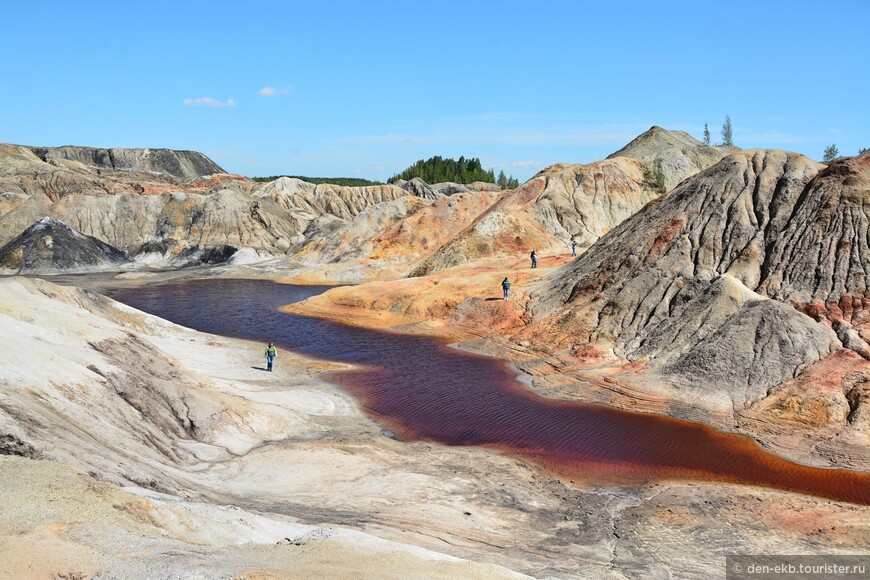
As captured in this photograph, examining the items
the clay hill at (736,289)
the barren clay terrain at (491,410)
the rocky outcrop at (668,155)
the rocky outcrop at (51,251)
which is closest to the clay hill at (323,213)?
the rocky outcrop at (668,155)

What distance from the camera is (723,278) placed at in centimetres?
3519

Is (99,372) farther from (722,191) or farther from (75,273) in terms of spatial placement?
(75,273)

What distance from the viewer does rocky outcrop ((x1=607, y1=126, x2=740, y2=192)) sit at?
85875 millimetres

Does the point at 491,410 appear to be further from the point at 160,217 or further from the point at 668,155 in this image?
the point at 160,217

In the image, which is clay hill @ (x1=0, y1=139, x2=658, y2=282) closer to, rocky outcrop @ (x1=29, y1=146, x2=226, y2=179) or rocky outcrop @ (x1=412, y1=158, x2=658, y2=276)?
rocky outcrop @ (x1=412, y1=158, x2=658, y2=276)

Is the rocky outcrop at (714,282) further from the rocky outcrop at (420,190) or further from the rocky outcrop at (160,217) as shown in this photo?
the rocky outcrop at (420,190)

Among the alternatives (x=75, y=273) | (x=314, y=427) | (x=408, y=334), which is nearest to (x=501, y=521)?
(x=314, y=427)

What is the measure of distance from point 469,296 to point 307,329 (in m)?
11.9

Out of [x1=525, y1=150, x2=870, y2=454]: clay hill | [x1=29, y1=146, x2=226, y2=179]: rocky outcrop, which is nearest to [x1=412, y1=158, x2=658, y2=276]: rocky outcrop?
[x1=525, y1=150, x2=870, y2=454]: clay hill

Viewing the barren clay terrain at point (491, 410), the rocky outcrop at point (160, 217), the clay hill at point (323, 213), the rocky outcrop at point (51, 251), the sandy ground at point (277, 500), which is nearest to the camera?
the sandy ground at point (277, 500)

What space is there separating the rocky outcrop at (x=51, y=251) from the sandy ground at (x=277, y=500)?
5613 cm

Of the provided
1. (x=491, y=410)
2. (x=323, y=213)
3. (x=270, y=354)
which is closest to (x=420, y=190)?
(x=323, y=213)

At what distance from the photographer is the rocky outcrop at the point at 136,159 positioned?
138 m

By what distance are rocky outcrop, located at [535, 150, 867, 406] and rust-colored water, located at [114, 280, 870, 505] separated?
4.75m
